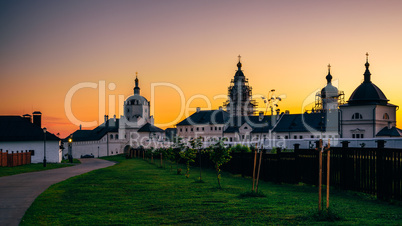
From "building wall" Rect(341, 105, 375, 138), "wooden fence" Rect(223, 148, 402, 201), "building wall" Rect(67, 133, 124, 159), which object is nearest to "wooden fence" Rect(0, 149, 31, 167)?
"wooden fence" Rect(223, 148, 402, 201)

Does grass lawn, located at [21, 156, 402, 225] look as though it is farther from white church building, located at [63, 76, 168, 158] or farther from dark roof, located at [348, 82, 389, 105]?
white church building, located at [63, 76, 168, 158]

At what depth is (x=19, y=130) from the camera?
54062 millimetres

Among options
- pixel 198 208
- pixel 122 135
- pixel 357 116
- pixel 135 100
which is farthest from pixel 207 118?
pixel 198 208

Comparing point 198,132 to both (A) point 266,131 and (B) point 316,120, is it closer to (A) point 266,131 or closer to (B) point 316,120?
(A) point 266,131

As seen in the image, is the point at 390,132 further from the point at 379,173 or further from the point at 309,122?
the point at 379,173

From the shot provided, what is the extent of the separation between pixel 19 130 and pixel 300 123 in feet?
220

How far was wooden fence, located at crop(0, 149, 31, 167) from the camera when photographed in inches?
1570

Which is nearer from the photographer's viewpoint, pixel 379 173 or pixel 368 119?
pixel 379 173

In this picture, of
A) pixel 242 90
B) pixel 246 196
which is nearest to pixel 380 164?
pixel 246 196

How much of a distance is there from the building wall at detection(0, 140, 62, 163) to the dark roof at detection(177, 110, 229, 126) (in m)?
75.6

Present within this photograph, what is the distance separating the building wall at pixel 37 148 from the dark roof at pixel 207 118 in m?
75.6

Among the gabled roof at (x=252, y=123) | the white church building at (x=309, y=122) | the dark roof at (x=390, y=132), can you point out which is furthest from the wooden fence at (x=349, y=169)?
the gabled roof at (x=252, y=123)

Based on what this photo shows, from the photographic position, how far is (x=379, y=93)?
238ft

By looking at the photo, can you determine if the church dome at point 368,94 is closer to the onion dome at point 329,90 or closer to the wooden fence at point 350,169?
the onion dome at point 329,90
